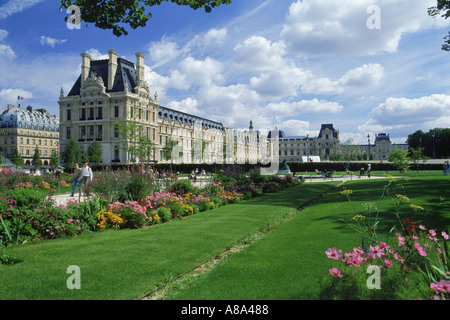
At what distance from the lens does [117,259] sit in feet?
18.9

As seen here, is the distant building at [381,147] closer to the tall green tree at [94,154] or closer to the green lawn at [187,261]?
the tall green tree at [94,154]

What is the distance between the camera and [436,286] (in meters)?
2.85

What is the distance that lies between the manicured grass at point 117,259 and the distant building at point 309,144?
368 feet

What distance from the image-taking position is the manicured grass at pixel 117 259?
446cm

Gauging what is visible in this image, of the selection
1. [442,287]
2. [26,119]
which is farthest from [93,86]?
[442,287]

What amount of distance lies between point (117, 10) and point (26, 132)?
314 feet

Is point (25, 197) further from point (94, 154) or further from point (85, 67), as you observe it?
point (85, 67)

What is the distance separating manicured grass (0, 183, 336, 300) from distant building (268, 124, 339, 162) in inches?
4414

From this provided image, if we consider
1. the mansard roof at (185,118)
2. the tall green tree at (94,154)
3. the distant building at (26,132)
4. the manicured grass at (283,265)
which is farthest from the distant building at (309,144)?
the manicured grass at (283,265)

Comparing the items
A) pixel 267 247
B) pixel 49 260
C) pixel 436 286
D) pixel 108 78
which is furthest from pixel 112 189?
pixel 108 78

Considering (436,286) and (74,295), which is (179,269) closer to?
(74,295)

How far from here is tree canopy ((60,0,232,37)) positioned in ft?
16.5

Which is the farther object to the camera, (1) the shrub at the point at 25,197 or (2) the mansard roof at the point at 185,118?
(2) the mansard roof at the point at 185,118

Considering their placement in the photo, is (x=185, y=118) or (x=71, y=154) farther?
(x=185, y=118)
